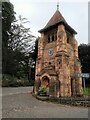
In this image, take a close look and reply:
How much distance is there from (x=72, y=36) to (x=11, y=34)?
20729 millimetres

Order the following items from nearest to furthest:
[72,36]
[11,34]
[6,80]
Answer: [72,36] → [6,80] → [11,34]

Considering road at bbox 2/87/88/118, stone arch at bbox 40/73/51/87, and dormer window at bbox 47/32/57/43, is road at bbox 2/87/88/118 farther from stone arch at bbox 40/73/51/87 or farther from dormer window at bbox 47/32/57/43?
dormer window at bbox 47/32/57/43

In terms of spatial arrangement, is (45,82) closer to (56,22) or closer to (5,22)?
(56,22)

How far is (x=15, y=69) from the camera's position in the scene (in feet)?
152

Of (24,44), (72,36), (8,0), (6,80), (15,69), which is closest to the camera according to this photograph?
(72,36)

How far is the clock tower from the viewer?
26.9 m

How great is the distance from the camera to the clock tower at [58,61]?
88.2 ft

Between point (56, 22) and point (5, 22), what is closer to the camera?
point (56, 22)

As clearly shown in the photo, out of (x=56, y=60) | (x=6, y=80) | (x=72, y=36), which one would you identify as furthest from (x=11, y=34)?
(x=56, y=60)

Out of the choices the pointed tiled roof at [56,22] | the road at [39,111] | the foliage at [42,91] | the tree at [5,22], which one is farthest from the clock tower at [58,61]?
the tree at [5,22]

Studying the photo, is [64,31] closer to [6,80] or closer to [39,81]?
[39,81]

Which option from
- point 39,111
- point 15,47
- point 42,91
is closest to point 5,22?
point 15,47

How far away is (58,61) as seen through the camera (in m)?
27.8

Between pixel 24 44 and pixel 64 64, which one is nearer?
pixel 64 64
